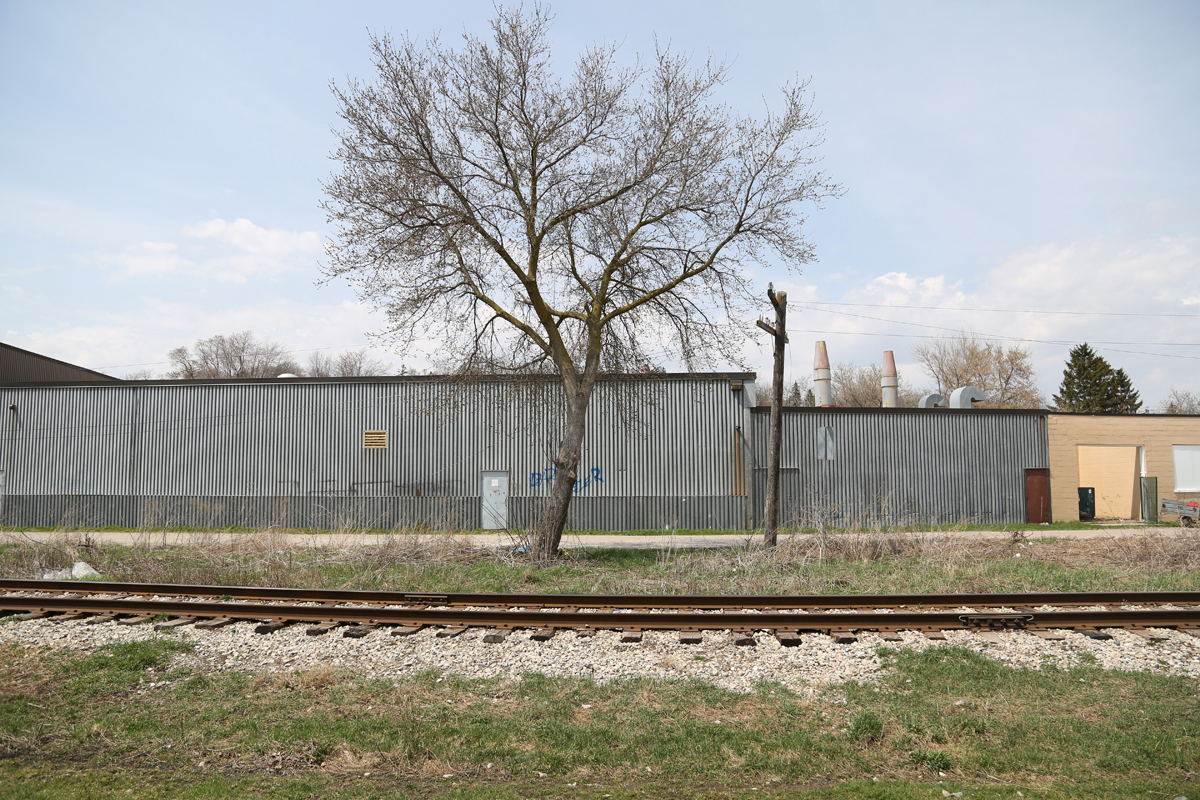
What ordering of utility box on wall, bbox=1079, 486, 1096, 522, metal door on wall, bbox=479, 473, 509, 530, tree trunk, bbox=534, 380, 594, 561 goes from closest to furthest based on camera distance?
tree trunk, bbox=534, 380, 594, 561
metal door on wall, bbox=479, 473, 509, 530
utility box on wall, bbox=1079, 486, 1096, 522

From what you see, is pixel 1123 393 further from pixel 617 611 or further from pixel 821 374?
pixel 617 611

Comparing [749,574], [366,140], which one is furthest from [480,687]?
[366,140]

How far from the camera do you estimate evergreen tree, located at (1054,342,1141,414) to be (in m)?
52.6

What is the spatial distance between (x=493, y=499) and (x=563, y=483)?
36.4ft

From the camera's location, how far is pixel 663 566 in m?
12.3

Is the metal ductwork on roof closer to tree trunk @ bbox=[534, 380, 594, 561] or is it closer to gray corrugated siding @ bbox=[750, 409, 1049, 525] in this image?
gray corrugated siding @ bbox=[750, 409, 1049, 525]

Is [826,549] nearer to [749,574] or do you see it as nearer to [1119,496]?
[749,574]

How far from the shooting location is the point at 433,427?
83.5 ft

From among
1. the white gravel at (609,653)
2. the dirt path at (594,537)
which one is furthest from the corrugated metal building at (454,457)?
the white gravel at (609,653)

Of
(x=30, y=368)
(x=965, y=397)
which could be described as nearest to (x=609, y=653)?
(x=965, y=397)

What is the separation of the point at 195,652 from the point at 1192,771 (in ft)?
28.9

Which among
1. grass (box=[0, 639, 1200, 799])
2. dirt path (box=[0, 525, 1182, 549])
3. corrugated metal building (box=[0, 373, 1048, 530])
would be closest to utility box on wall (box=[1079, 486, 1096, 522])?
corrugated metal building (box=[0, 373, 1048, 530])

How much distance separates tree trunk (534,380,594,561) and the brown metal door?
20096 millimetres

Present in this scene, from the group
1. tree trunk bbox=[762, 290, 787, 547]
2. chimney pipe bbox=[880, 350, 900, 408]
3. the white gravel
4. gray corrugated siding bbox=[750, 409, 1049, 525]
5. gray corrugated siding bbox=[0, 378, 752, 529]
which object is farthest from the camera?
chimney pipe bbox=[880, 350, 900, 408]
